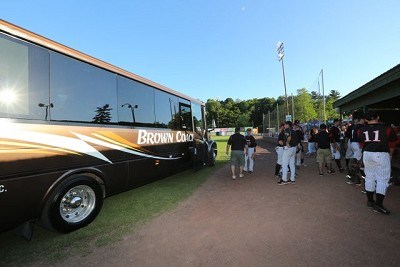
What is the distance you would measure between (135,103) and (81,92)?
1.69 m

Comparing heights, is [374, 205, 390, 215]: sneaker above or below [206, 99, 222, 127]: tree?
below

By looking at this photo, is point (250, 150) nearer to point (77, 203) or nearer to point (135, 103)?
point (135, 103)

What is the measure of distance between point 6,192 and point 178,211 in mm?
3036

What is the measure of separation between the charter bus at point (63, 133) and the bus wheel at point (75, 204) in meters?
0.02

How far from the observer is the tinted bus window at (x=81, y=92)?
14.4ft

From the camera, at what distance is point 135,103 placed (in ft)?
21.2

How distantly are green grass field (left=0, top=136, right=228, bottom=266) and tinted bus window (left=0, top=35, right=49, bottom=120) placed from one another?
1.88 m

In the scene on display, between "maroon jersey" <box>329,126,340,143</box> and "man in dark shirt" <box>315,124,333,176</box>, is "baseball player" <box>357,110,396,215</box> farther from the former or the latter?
"maroon jersey" <box>329,126,340,143</box>

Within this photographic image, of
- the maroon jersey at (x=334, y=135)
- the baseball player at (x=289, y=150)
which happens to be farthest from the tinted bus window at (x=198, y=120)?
the maroon jersey at (x=334, y=135)

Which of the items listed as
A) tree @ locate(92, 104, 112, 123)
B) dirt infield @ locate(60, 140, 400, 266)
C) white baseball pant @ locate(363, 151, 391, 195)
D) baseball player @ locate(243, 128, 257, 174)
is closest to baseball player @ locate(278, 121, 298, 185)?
dirt infield @ locate(60, 140, 400, 266)

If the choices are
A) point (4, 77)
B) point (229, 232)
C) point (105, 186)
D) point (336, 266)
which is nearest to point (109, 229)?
point (105, 186)

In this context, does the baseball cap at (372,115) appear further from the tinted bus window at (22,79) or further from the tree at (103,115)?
the tinted bus window at (22,79)

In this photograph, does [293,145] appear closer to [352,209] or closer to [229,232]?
[352,209]

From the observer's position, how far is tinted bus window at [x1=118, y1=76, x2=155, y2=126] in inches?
234
